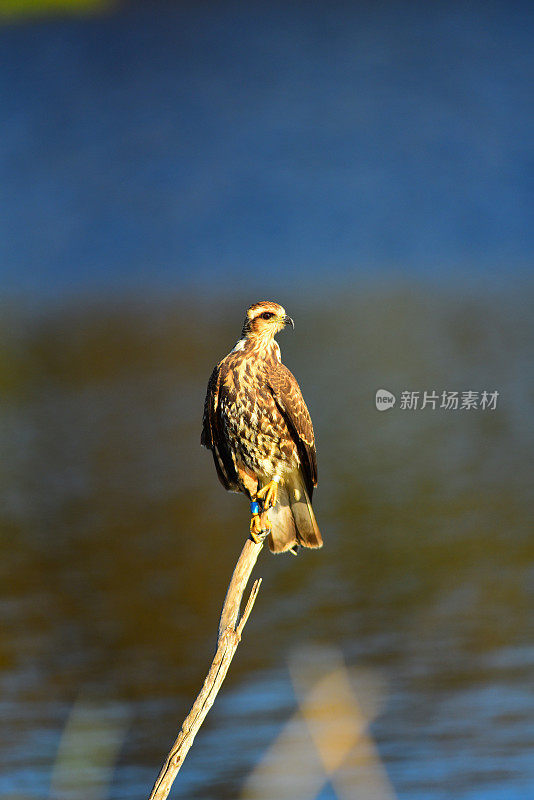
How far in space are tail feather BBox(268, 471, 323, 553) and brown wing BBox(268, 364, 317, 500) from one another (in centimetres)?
13

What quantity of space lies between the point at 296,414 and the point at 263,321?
0.47m

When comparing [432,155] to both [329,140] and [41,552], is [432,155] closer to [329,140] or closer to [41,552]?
[329,140]

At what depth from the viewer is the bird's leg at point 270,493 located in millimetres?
5941

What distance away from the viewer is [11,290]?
75.8 m

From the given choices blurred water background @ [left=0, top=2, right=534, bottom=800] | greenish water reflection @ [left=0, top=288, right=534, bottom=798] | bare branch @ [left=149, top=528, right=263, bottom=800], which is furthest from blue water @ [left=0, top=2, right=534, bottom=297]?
bare branch @ [left=149, top=528, right=263, bottom=800]

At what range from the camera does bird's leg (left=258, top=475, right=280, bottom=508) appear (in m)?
5.94

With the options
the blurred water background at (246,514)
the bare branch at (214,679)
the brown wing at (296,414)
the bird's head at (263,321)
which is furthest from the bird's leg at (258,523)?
the blurred water background at (246,514)

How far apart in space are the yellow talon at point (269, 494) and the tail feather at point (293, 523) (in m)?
0.02

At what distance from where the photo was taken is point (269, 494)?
19.7 ft

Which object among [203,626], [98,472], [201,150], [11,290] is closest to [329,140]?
[201,150]

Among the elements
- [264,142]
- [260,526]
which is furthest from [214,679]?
[264,142]

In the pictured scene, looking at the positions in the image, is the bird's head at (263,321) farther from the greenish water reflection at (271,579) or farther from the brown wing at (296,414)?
the greenish water reflection at (271,579)

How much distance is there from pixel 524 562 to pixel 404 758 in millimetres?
5252

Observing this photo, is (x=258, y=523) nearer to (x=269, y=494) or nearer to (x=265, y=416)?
(x=269, y=494)
